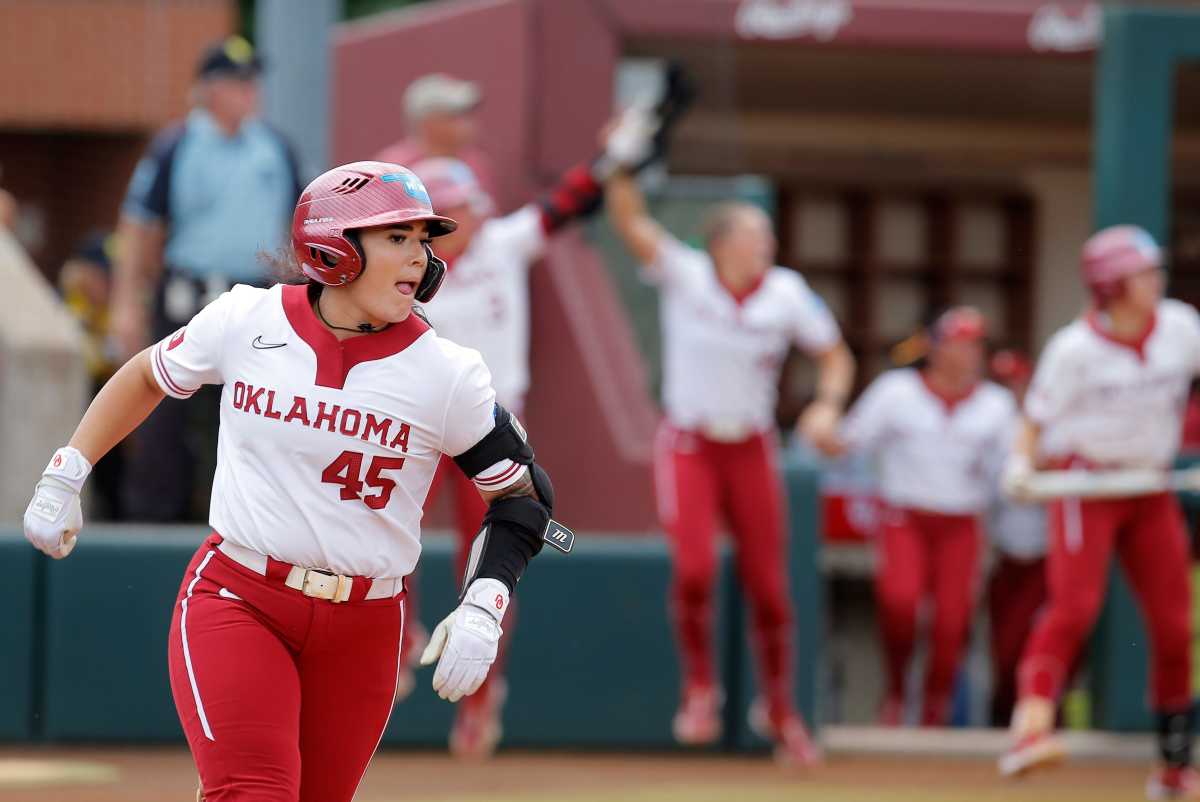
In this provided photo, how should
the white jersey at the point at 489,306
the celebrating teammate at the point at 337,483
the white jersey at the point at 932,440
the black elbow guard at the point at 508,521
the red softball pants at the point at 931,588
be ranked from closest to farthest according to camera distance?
the celebrating teammate at the point at 337,483, the black elbow guard at the point at 508,521, the white jersey at the point at 489,306, the red softball pants at the point at 931,588, the white jersey at the point at 932,440

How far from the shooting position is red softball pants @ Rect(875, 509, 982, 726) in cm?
1060

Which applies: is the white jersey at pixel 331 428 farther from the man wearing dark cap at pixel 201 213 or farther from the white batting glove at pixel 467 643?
the man wearing dark cap at pixel 201 213

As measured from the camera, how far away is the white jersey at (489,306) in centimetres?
870

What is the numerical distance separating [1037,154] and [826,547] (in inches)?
140

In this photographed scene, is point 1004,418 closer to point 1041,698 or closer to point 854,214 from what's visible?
point 1041,698

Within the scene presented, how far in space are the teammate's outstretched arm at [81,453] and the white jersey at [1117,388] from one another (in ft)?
15.4

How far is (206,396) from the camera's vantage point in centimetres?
938

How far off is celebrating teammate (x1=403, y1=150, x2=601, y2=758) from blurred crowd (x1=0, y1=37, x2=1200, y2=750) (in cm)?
1

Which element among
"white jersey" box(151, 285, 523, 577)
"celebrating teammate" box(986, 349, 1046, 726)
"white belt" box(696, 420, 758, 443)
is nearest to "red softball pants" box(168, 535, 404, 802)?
"white jersey" box(151, 285, 523, 577)

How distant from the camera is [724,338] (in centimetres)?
904

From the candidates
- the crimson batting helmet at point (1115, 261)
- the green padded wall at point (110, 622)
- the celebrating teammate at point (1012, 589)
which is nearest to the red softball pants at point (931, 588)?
the celebrating teammate at point (1012, 589)

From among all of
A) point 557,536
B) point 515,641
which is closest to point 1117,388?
point 515,641

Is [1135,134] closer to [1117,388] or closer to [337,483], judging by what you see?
[1117,388]

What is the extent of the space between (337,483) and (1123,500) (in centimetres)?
473
